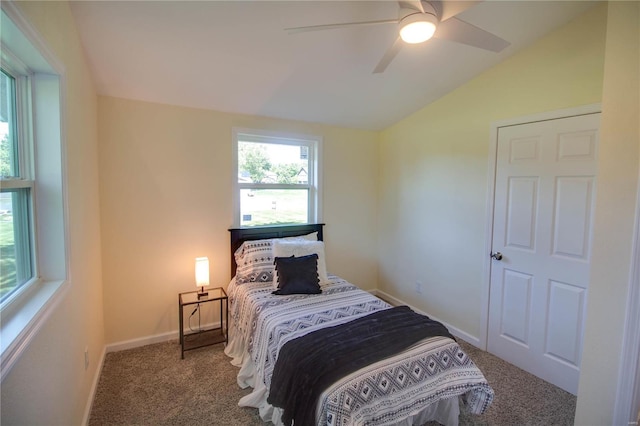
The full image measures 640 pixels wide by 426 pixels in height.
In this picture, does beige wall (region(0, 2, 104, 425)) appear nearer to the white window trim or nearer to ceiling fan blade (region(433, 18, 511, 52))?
the white window trim

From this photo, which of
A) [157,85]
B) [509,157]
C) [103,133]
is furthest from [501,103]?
[103,133]

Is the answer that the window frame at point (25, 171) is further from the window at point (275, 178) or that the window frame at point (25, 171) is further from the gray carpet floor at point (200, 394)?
the window at point (275, 178)

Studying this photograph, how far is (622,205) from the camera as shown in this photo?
4.52 ft

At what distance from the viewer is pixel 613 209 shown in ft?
4.61

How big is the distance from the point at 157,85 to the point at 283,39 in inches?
45.4

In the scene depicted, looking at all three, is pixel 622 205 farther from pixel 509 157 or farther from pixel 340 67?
pixel 340 67

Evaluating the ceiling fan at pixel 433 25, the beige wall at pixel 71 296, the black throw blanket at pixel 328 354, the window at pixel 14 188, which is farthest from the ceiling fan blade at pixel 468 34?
the window at pixel 14 188

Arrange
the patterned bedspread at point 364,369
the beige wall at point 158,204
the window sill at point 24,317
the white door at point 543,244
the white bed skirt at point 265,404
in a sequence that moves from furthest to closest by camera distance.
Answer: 1. the beige wall at point 158,204
2. the white door at point 543,244
3. the white bed skirt at point 265,404
4. the patterned bedspread at point 364,369
5. the window sill at point 24,317

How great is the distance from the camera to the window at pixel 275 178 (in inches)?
127

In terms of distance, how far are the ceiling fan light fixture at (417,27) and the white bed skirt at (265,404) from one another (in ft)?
6.31

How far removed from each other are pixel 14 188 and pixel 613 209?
8.74 ft

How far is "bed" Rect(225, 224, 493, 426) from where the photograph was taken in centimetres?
150

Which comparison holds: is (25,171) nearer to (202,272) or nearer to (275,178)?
(202,272)

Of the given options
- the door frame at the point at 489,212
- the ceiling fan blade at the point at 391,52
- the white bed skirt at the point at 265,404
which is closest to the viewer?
the ceiling fan blade at the point at 391,52
